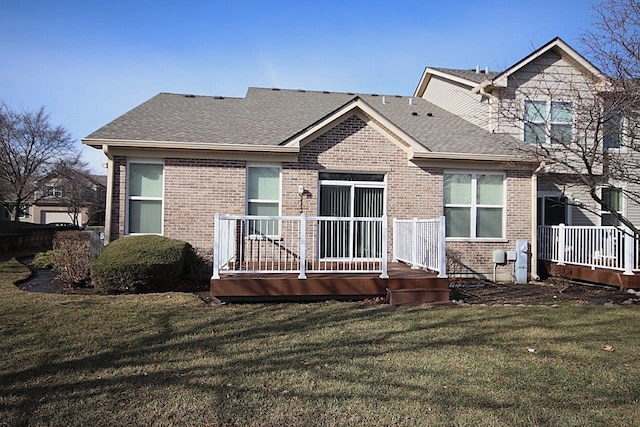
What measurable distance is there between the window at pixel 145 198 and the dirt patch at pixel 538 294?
6.78 metres

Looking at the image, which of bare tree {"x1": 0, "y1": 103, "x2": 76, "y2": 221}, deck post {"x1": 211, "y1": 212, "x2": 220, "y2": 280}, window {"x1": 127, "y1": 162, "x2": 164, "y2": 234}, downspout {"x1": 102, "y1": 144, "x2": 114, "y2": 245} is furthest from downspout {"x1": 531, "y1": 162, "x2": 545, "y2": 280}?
bare tree {"x1": 0, "y1": 103, "x2": 76, "y2": 221}

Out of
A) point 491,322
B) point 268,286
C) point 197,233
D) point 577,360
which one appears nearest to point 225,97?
point 197,233

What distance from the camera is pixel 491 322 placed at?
21.4 ft

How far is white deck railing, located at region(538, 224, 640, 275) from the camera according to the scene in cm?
942

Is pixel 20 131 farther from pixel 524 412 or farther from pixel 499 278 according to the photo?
pixel 524 412

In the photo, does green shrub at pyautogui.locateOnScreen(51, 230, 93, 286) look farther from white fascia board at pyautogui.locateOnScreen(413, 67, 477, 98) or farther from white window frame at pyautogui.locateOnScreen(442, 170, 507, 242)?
white fascia board at pyautogui.locateOnScreen(413, 67, 477, 98)

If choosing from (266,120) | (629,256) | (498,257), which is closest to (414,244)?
(498,257)

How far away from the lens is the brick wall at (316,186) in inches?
400

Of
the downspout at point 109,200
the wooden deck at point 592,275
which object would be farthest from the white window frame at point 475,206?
the downspout at point 109,200

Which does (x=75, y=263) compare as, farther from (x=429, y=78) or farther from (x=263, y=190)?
(x=429, y=78)

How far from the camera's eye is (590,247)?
1027 cm

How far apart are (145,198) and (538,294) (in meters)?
8.88

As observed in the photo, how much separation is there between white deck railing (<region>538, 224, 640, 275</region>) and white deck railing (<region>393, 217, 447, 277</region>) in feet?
12.5

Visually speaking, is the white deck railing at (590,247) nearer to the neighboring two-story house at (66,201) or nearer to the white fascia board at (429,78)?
the white fascia board at (429,78)
